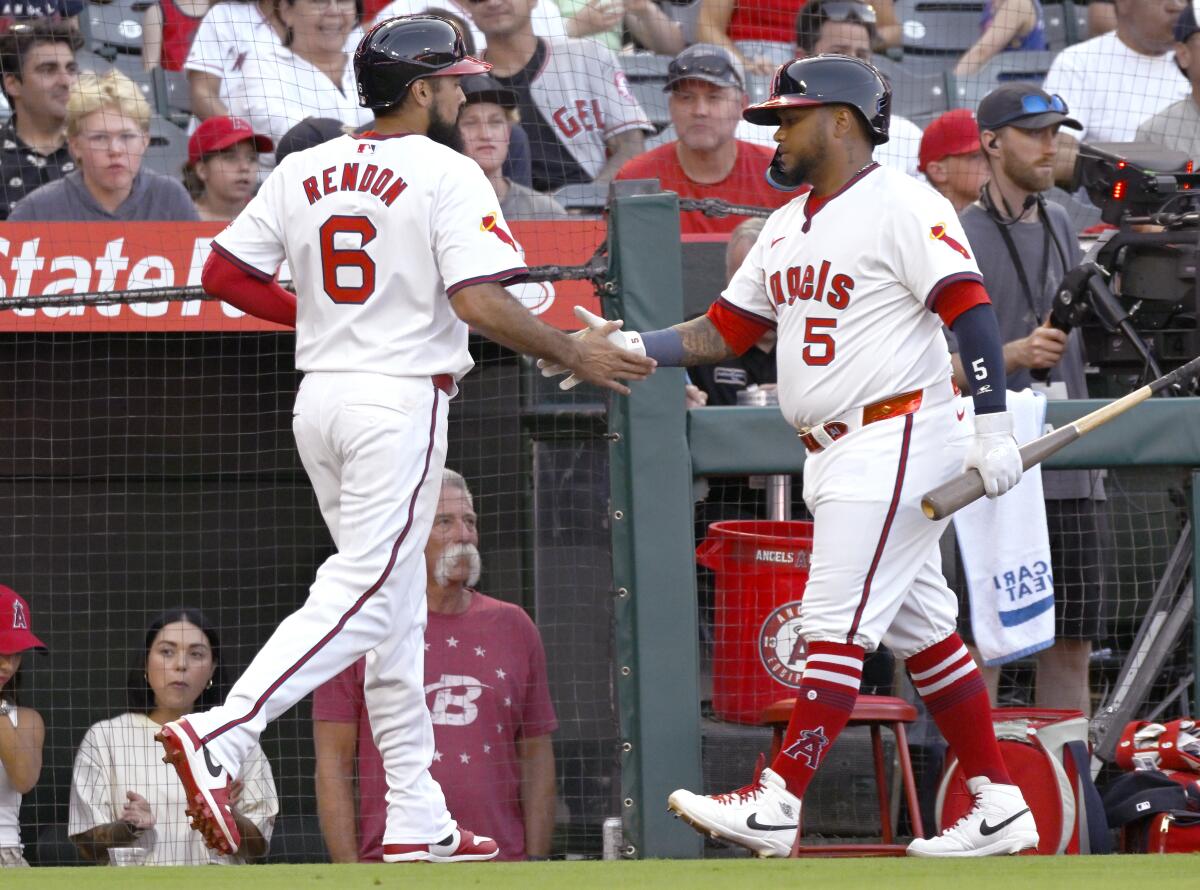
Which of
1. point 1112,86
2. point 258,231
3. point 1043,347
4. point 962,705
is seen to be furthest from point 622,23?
point 962,705

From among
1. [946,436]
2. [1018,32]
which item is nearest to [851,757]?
[946,436]

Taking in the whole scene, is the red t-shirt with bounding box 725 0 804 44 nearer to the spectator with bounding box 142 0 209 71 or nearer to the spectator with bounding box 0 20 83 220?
the spectator with bounding box 142 0 209 71

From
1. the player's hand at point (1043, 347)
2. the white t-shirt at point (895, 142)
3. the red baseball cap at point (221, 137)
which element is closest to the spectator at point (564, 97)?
the white t-shirt at point (895, 142)

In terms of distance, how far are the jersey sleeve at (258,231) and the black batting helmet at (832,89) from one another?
111 cm

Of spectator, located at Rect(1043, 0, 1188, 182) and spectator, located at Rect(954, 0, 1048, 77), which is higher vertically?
spectator, located at Rect(954, 0, 1048, 77)

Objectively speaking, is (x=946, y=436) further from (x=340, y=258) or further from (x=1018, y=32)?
(x=1018, y=32)

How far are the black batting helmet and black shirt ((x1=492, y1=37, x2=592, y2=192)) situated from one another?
8.78ft

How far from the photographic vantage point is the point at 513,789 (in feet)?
15.7

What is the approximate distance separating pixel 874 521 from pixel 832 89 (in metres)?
0.99

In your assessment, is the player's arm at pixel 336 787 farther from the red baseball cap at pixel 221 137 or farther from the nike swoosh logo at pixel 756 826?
the red baseball cap at pixel 221 137

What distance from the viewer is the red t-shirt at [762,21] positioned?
7770 millimetres

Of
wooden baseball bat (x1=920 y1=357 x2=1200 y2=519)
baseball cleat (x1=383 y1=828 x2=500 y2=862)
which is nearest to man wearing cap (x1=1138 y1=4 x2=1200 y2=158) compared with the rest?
wooden baseball bat (x1=920 y1=357 x2=1200 y2=519)

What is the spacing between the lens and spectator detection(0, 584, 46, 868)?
4711mm

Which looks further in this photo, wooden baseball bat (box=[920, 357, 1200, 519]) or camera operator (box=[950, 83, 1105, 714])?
camera operator (box=[950, 83, 1105, 714])
